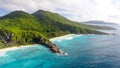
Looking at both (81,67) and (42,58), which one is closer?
(81,67)

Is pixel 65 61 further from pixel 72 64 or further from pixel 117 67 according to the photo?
pixel 117 67

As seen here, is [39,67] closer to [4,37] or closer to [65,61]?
[65,61]

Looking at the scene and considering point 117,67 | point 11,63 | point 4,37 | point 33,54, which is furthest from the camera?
point 4,37

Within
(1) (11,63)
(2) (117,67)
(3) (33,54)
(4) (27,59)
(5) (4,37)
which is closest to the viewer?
(2) (117,67)

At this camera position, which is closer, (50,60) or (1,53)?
(50,60)

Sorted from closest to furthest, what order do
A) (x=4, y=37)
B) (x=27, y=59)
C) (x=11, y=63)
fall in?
(x=11, y=63) → (x=27, y=59) → (x=4, y=37)

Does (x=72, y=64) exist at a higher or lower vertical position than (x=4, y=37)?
lower

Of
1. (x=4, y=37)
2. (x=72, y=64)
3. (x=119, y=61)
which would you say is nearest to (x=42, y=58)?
(x=72, y=64)

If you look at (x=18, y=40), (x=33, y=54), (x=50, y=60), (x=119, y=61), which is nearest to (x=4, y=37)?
(x=18, y=40)

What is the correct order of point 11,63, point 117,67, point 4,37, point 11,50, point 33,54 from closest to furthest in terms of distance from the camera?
point 117,67, point 11,63, point 33,54, point 11,50, point 4,37
